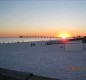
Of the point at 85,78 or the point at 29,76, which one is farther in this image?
the point at 85,78

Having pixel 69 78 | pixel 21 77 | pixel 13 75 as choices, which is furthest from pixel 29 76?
pixel 69 78

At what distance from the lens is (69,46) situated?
23281mm

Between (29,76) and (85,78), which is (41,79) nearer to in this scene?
(29,76)

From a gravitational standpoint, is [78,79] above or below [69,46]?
below

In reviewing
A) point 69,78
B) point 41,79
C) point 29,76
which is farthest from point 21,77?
point 69,78

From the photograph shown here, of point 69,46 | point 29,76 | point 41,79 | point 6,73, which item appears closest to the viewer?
point 41,79

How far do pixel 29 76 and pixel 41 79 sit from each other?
20.0 inches

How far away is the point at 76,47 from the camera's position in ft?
76.7

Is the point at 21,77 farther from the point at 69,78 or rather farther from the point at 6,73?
the point at 69,78

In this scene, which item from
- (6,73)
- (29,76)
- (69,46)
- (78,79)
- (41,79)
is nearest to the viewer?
(41,79)

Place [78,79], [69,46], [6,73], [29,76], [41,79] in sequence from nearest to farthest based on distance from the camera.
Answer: [41,79] < [29,76] < [6,73] < [78,79] < [69,46]

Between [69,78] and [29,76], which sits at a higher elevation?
[29,76]

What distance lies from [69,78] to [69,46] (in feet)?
52.5

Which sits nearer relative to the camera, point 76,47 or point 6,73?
point 6,73
